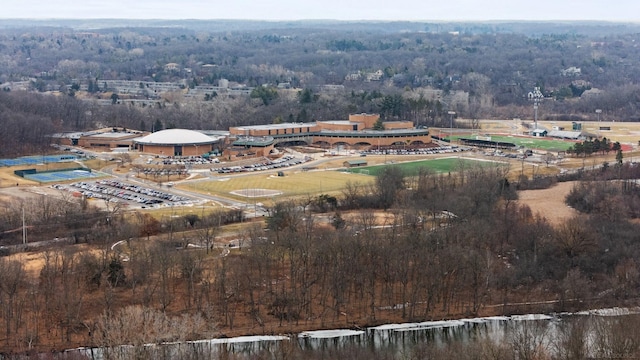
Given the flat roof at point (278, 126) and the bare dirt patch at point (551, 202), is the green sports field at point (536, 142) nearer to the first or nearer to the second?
the flat roof at point (278, 126)

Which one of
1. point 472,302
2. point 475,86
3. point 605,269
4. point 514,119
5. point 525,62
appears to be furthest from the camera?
point 525,62

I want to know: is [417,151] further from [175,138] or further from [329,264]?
[329,264]

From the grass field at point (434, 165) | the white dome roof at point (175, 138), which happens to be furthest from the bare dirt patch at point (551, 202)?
the white dome roof at point (175, 138)

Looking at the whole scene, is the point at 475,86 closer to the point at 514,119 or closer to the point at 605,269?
the point at 514,119

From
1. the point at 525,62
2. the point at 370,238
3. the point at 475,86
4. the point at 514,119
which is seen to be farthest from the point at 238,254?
the point at 525,62

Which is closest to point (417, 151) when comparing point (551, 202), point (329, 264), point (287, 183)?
point (287, 183)
